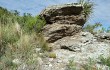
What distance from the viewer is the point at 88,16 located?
1577 cm

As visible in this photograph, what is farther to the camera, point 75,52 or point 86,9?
point 86,9

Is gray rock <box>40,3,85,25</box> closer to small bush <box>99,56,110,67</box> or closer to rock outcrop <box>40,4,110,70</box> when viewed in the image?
rock outcrop <box>40,4,110,70</box>

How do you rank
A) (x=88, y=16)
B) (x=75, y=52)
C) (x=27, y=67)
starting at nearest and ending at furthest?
(x=27, y=67) → (x=75, y=52) → (x=88, y=16)

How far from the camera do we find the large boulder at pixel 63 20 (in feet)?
43.6

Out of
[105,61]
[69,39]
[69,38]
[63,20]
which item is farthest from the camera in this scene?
[63,20]

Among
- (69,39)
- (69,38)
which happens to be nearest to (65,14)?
(69,38)

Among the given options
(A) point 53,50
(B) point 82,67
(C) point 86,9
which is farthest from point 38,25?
(B) point 82,67

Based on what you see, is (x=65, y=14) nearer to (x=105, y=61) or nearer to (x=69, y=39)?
(x=69, y=39)

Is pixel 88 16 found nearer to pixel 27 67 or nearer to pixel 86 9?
pixel 86 9

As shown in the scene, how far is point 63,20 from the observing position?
1385 cm

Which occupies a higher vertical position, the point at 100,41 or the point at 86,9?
the point at 86,9

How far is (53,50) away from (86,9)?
4689 millimetres

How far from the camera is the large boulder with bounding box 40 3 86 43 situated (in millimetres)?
13297

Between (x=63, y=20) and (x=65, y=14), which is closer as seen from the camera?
(x=63, y=20)
